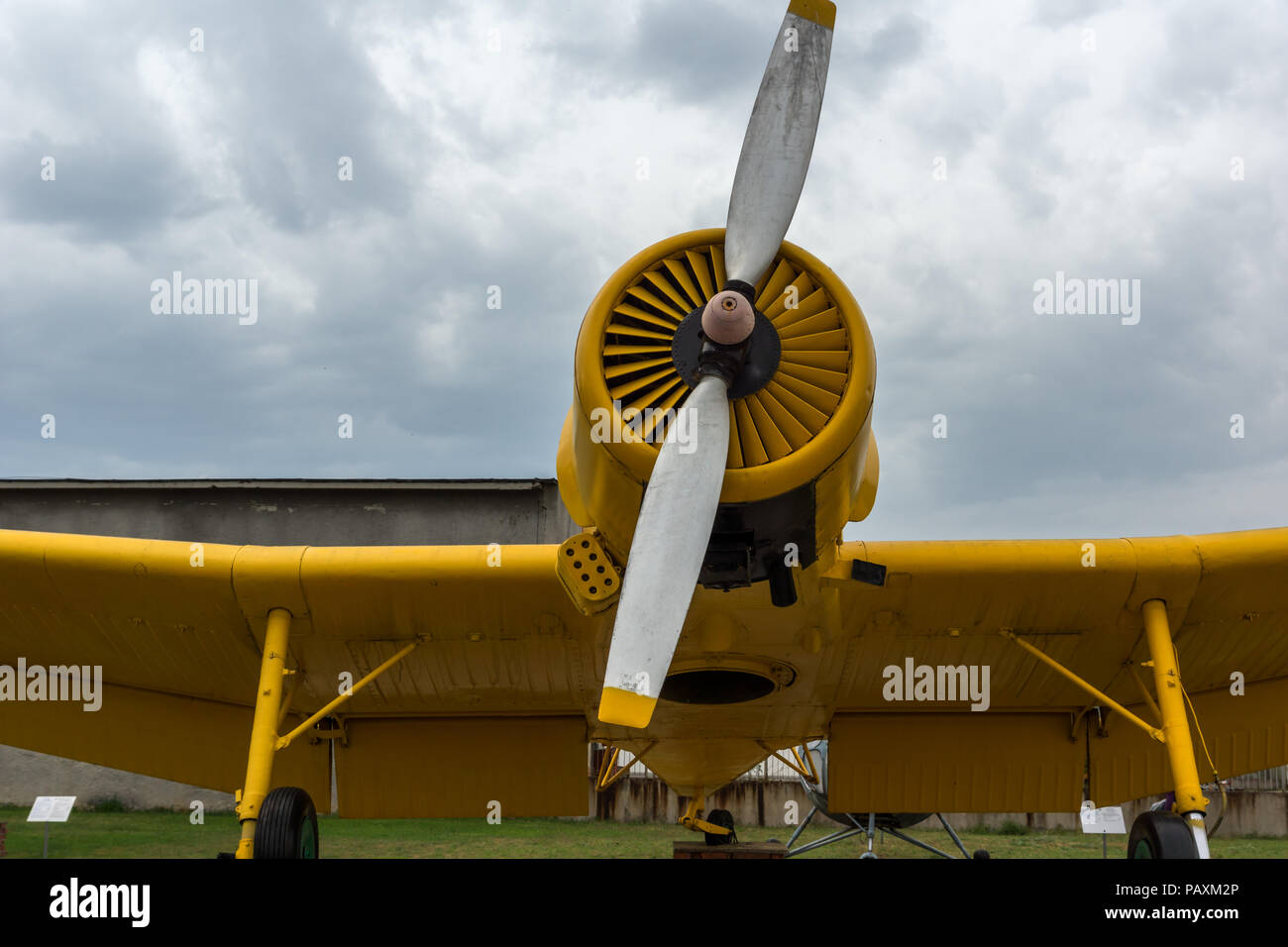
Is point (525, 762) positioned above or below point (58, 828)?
above

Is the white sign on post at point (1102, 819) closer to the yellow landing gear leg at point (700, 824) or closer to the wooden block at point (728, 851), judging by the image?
the wooden block at point (728, 851)

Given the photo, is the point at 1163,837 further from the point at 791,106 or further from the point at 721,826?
the point at 721,826

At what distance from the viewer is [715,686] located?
8305mm

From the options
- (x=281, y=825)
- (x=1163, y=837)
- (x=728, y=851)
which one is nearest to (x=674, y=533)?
(x=281, y=825)

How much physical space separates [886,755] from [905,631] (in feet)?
8.68

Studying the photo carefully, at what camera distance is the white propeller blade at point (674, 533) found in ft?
17.6

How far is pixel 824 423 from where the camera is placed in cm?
566

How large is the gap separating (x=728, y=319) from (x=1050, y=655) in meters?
4.62

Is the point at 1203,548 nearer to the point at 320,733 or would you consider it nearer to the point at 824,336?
the point at 824,336

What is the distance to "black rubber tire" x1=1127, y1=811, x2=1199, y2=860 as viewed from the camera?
21.3ft

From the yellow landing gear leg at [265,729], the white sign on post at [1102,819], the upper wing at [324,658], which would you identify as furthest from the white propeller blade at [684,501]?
the white sign on post at [1102,819]

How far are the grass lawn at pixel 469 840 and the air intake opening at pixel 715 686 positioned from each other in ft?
25.0
